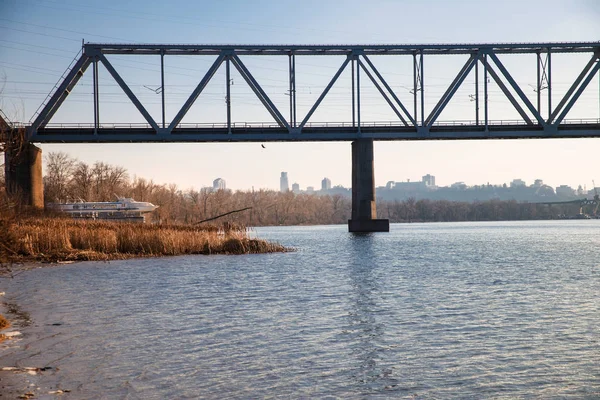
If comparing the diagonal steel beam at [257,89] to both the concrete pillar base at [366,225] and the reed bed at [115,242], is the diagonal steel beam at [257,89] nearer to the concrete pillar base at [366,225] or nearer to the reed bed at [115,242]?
the concrete pillar base at [366,225]

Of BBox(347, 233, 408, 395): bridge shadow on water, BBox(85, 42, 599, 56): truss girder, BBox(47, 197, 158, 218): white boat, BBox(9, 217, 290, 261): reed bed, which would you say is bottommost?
BBox(347, 233, 408, 395): bridge shadow on water

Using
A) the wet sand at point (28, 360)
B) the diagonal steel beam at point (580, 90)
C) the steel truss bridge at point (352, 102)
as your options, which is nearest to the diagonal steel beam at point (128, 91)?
the steel truss bridge at point (352, 102)

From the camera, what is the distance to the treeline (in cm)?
11156

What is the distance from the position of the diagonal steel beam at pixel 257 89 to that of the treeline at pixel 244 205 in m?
32.7

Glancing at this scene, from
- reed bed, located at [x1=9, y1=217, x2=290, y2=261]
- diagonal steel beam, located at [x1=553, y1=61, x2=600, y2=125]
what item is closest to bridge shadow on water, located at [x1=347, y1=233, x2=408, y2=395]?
reed bed, located at [x1=9, y1=217, x2=290, y2=261]

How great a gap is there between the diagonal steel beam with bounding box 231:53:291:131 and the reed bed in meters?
20.8

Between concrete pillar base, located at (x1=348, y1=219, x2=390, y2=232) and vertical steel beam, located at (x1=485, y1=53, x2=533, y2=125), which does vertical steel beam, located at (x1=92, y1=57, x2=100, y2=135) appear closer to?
concrete pillar base, located at (x1=348, y1=219, x2=390, y2=232)

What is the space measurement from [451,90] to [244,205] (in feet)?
319

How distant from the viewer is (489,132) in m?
71.4

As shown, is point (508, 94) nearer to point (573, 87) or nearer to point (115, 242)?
point (573, 87)

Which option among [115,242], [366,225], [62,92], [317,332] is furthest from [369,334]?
[62,92]

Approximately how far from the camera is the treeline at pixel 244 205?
112m

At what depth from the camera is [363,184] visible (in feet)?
225

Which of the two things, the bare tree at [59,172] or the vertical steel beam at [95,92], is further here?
the bare tree at [59,172]
